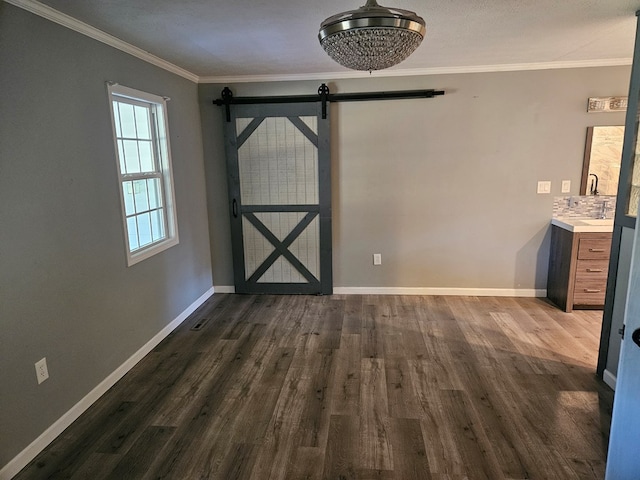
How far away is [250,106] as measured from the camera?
4.22 meters

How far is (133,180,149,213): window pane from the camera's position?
3.20 metres

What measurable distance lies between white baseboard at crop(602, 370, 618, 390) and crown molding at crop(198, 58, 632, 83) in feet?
9.41

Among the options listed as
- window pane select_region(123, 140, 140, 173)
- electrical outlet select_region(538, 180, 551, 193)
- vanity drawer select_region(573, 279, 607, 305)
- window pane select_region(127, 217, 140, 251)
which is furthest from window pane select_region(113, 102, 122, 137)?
vanity drawer select_region(573, 279, 607, 305)

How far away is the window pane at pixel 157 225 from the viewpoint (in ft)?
11.4

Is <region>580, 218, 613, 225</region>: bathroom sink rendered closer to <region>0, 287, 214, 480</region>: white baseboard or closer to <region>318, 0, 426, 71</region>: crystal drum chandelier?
<region>318, 0, 426, 71</region>: crystal drum chandelier

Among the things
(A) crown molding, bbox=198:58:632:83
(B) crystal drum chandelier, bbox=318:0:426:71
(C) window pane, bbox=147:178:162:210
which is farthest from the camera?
(A) crown molding, bbox=198:58:632:83

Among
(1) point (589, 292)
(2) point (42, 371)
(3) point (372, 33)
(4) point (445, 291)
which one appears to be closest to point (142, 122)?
(2) point (42, 371)

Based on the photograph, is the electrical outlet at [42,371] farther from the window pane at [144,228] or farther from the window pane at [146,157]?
the window pane at [146,157]

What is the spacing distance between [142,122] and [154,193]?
1.97 ft

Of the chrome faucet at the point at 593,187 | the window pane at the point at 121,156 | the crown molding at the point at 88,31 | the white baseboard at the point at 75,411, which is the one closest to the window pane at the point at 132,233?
the window pane at the point at 121,156

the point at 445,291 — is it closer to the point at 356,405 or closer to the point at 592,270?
the point at 592,270

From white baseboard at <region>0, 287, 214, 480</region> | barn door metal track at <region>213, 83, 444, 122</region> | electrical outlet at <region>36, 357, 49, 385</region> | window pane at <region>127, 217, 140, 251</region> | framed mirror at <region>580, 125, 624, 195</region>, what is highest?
barn door metal track at <region>213, 83, 444, 122</region>

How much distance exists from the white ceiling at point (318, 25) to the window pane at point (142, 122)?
18.6 inches

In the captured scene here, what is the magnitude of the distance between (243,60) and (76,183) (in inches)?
71.7
